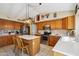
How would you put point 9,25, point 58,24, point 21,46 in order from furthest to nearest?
1. point 21,46
2. point 58,24
3. point 9,25

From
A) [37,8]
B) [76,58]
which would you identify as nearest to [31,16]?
[37,8]

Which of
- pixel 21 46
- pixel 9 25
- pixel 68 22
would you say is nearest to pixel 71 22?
pixel 68 22

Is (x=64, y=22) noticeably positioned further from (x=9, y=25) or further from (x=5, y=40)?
(x=5, y=40)

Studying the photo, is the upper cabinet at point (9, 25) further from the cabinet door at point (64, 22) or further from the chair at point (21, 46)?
the cabinet door at point (64, 22)

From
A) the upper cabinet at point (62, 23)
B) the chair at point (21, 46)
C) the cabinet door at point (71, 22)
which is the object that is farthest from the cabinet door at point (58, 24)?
the chair at point (21, 46)

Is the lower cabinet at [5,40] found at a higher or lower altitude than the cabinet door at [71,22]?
lower

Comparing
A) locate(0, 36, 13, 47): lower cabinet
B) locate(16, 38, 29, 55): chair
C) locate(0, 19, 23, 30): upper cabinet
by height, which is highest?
locate(0, 19, 23, 30): upper cabinet

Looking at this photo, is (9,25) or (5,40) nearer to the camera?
(9,25)

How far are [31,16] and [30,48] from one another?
2.85 ft

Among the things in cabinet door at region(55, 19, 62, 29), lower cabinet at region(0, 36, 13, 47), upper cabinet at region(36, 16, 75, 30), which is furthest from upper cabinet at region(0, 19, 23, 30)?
cabinet door at region(55, 19, 62, 29)

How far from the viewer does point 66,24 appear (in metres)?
1.98

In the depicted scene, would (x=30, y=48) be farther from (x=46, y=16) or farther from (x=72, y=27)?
(x=72, y=27)

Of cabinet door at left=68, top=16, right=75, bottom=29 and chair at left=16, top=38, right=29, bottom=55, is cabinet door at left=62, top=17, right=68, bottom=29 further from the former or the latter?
chair at left=16, top=38, right=29, bottom=55

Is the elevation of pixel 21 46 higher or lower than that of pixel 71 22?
lower
